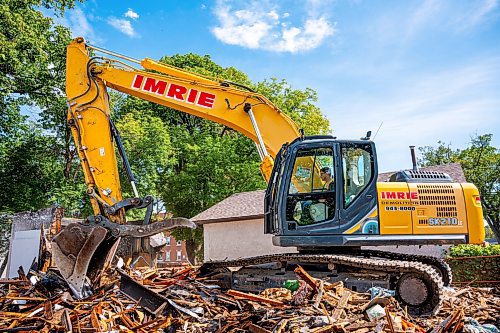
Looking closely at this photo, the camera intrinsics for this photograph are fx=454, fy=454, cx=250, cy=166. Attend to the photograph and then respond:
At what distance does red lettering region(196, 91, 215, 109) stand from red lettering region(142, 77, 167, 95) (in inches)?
26.5

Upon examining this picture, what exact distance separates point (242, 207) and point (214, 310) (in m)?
13.6

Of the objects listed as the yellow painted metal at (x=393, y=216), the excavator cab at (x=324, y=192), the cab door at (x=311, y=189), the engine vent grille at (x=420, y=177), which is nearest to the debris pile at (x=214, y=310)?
the excavator cab at (x=324, y=192)

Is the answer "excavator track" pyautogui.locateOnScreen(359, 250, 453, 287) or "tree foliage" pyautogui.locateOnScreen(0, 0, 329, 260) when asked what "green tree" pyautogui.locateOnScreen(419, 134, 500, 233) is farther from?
"excavator track" pyautogui.locateOnScreen(359, 250, 453, 287)

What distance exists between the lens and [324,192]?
7.29 m

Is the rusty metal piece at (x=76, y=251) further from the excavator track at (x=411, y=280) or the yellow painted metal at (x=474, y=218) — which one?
the yellow painted metal at (x=474, y=218)

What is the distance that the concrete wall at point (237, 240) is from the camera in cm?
1895

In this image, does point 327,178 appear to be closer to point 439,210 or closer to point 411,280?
point 439,210

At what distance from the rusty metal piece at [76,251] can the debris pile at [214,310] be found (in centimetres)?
24

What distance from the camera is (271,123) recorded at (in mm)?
8344

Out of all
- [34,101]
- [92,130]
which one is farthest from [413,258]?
[34,101]

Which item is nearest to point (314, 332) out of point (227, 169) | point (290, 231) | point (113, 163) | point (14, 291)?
point (290, 231)

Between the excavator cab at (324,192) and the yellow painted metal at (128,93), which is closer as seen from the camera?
the excavator cab at (324,192)

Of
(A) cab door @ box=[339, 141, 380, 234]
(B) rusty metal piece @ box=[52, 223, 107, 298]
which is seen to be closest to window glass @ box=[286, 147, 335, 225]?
(A) cab door @ box=[339, 141, 380, 234]

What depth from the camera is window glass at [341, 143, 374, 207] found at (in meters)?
7.23
